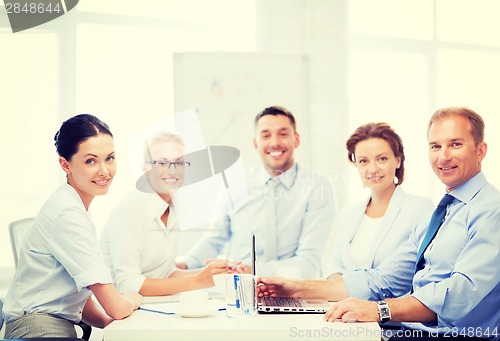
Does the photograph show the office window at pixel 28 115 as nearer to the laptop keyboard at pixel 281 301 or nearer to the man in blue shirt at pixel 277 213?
the man in blue shirt at pixel 277 213

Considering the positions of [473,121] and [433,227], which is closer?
[433,227]

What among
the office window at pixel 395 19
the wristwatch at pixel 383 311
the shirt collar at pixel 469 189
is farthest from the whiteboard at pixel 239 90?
the wristwatch at pixel 383 311

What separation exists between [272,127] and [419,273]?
1.65m

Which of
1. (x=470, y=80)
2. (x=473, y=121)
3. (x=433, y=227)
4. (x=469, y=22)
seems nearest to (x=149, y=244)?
(x=433, y=227)

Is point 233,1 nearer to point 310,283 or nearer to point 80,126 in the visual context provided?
point 80,126

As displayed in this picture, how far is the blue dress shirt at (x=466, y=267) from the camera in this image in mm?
2432

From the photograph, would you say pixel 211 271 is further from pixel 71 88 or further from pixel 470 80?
pixel 470 80

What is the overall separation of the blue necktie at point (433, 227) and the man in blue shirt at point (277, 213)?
1172mm

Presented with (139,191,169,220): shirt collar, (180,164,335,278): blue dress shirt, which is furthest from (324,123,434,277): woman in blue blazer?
(139,191,169,220): shirt collar

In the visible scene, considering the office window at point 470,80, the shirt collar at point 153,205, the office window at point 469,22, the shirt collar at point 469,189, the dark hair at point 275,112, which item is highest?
the office window at point 469,22

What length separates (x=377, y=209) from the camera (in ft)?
11.3

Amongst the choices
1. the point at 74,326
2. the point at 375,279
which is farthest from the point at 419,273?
the point at 74,326

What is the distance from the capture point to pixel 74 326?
2.58m

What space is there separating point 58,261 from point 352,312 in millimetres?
1159
